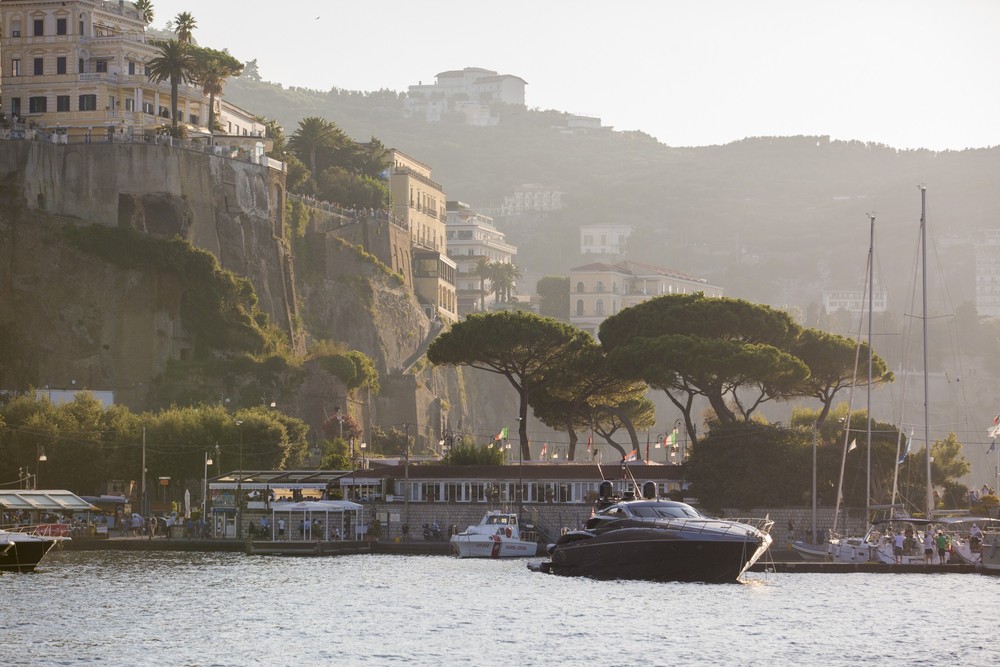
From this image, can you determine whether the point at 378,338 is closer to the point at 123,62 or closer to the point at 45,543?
the point at 123,62

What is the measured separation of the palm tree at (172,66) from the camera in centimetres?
13875

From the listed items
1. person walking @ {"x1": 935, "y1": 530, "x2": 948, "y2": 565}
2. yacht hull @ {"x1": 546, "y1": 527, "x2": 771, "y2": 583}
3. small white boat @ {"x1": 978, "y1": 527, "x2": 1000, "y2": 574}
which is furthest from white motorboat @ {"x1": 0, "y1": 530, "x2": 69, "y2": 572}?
small white boat @ {"x1": 978, "y1": 527, "x2": 1000, "y2": 574}

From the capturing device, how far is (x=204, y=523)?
4141 inches

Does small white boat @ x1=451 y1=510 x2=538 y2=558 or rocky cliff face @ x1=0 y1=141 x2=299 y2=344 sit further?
rocky cliff face @ x1=0 y1=141 x2=299 y2=344

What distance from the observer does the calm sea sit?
5319 centimetres

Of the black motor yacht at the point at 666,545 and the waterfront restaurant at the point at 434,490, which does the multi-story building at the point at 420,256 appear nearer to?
the waterfront restaurant at the point at 434,490

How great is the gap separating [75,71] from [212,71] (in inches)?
454

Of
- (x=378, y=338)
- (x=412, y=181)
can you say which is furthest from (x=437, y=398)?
(x=412, y=181)

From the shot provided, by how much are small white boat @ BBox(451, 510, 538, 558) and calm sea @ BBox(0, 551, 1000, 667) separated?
10030 millimetres

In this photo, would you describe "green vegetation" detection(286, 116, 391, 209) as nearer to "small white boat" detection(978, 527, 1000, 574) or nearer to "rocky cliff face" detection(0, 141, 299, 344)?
"rocky cliff face" detection(0, 141, 299, 344)

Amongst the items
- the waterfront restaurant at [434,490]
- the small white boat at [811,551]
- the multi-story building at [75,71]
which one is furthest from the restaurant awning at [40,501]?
the multi-story building at [75,71]

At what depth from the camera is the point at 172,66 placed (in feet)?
456

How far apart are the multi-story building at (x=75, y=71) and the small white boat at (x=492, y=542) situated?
60.3 metres

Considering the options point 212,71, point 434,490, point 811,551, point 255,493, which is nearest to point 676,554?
point 811,551
